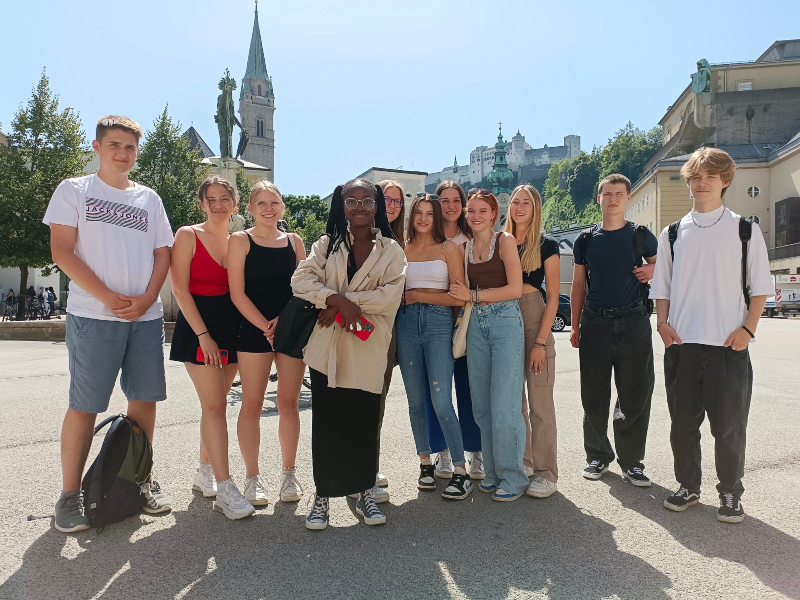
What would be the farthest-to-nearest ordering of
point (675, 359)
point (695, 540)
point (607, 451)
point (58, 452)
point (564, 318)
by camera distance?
1. point (564, 318)
2. point (58, 452)
3. point (607, 451)
4. point (675, 359)
5. point (695, 540)

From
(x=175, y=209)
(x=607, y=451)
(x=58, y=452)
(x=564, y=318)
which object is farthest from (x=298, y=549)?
(x=175, y=209)

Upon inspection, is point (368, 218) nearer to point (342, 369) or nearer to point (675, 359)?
point (342, 369)

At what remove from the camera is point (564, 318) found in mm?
21094

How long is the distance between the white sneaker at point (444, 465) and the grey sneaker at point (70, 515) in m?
2.32

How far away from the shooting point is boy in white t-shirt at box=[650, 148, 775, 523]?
367cm

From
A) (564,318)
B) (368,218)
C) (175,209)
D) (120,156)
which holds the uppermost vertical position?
(175,209)

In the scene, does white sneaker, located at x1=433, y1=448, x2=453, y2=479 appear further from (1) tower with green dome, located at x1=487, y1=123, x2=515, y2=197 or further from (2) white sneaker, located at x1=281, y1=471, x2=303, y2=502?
(1) tower with green dome, located at x1=487, y1=123, x2=515, y2=197

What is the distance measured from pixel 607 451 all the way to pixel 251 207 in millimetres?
3138

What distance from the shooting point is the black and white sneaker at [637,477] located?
166 inches

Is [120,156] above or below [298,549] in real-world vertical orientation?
above

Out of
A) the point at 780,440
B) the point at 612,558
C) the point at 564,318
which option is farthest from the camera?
the point at 564,318

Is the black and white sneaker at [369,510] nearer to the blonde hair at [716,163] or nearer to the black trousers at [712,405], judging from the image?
the black trousers at [712,405]

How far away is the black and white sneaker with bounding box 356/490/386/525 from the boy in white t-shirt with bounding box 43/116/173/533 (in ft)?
4.04

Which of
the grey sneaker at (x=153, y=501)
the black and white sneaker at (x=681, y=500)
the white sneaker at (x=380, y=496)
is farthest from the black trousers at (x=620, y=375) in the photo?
the grey sneaker at (x=153, y=501)
